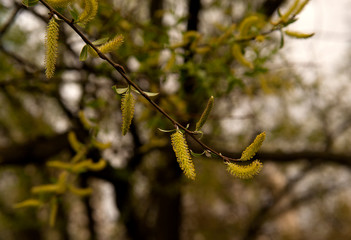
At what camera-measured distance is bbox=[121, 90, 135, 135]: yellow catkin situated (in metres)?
0.57

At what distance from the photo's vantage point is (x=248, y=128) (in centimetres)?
390

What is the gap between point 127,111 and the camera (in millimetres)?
582

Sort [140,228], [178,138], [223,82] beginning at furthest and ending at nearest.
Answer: [140,228] → [223,82] → [178,138]

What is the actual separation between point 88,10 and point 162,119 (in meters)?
0.92

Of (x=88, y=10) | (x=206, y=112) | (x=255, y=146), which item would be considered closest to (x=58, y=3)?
(x=88, y=10)

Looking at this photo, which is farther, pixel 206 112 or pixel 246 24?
pixel 246 24

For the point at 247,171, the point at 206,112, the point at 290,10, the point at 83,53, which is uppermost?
the point at 290,10

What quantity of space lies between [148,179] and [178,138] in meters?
2.80

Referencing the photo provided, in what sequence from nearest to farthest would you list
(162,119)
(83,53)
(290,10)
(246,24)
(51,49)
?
(51,49)
(83,53)
(290,10)
(246,24)
(162,119)

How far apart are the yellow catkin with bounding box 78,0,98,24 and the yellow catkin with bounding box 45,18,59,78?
2.5 inches

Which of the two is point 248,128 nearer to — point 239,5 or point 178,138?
point 239,5

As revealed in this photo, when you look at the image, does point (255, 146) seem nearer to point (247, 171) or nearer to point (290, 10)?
point (247, 171)

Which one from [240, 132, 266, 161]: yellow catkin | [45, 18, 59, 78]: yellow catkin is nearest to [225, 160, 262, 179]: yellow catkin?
[240, 132, 266, 161]: yellow catkin

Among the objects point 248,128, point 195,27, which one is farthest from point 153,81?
point 248,128
